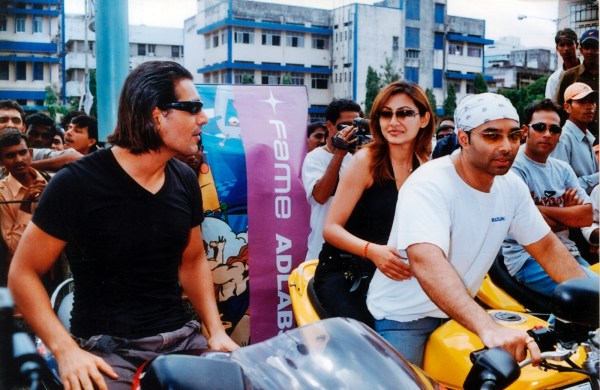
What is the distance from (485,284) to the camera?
8.12ft

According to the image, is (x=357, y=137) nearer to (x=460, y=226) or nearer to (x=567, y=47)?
(x=567, y=47)

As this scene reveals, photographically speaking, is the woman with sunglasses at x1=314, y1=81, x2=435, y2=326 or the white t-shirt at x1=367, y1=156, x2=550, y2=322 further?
the woman with sunglasses at x1=314, y1=81, x2=435, y2=326

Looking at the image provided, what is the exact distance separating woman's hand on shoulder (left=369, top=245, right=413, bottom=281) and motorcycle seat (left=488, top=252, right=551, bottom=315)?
24.8 inches

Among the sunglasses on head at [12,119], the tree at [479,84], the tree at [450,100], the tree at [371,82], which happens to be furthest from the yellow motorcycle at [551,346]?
the tree at [371,82]

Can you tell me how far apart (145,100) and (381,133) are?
1.03 m

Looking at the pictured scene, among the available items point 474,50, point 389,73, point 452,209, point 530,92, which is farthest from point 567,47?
point 389,73

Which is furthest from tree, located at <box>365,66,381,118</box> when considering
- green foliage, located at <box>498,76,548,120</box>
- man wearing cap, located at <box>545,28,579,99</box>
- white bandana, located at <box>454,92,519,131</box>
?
white bandana, located at <box>454,92,519,131</box>

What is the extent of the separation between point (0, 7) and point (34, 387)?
3.84ft

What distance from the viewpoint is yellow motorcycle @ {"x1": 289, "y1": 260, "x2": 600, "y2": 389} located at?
1359 mm

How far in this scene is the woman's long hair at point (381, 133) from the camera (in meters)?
2.49

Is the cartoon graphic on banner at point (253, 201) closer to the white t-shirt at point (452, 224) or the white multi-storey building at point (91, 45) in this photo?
the white multi-storey building at point (91, 45)

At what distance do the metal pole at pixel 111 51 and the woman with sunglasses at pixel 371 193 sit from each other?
3.05 ft

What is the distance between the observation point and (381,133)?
2.56 meters

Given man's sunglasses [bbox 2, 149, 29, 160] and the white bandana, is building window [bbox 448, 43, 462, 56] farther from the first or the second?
the white bandana
